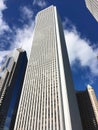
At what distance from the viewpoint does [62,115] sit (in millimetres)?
87938

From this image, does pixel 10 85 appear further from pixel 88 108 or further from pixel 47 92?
pixel 88 108

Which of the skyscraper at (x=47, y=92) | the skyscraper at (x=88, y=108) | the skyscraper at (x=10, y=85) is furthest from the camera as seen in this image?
the skyscraper at (x=88, y=108)

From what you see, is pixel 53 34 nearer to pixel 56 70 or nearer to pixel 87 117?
pixel 56 70

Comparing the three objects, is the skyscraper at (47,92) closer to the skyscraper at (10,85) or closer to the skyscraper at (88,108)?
the skyscraper at (10,85)

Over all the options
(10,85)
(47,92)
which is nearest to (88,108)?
(47,92)

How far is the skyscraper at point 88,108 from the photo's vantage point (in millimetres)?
150250

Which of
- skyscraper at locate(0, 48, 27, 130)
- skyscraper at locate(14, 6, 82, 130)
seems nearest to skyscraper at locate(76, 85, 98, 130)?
skyscraper at locate(14, 6, 82, 130)

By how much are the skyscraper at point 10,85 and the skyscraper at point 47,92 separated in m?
29.0

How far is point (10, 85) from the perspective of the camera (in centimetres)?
15112

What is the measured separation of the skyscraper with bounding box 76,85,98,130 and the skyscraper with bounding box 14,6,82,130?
1673 inches

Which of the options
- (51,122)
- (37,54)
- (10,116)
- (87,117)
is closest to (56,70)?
(37,54)

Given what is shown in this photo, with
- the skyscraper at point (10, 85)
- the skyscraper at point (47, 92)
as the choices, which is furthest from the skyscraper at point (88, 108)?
the skyscraper at point (10, 85)

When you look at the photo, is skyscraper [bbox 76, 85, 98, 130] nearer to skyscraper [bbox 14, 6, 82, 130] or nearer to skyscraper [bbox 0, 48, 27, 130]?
skyscraper [bbox 14, 6, 82, 130]

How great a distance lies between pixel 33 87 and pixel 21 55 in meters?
80.0
